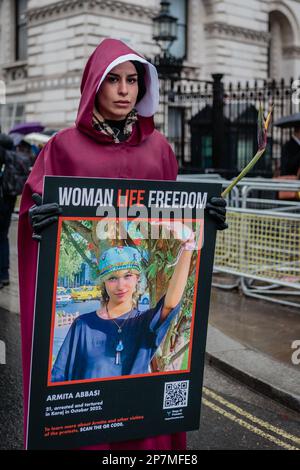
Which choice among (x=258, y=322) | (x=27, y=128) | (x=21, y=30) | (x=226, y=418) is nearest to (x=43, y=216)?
(x=226, y=418)

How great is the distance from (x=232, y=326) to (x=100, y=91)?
13.8 ft

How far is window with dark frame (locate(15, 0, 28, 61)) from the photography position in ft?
87.1

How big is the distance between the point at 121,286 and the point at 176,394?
561mm

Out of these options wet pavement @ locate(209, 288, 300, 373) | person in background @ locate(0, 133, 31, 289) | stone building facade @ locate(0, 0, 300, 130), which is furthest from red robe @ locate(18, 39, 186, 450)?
stone building facade @ locate(0, 0, 300, 130)

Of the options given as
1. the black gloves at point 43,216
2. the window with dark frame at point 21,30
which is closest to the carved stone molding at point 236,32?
the window with dark frame at point 21,30

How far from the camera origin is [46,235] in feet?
8.67

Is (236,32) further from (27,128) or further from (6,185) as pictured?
(6,185)

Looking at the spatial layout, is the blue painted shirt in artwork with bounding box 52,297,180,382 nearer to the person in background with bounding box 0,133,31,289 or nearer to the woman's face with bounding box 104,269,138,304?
the woman's face with bounding box 104,269,138,304

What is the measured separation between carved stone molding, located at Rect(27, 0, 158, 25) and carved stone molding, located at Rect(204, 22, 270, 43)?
3.18 metres

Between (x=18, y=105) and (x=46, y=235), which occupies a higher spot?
(x=18, y=105)

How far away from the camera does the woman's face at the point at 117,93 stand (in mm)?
3029
